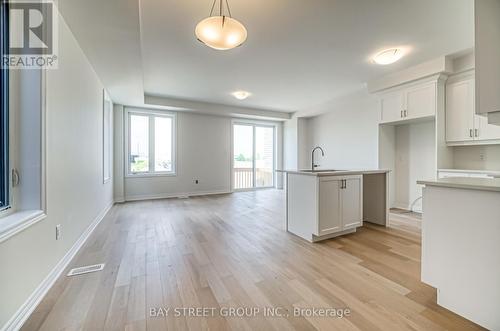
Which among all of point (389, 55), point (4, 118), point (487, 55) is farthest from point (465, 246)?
point (4, 118)

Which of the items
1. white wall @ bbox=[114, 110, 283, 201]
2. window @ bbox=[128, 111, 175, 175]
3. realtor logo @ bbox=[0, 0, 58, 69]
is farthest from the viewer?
window @ bbox=[128, 111, 175, 175]

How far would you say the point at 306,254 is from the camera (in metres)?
2.51

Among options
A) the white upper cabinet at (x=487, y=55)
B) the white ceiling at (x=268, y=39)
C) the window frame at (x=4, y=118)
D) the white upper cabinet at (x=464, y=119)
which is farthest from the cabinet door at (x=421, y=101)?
the window frame at (x=4, y=118)

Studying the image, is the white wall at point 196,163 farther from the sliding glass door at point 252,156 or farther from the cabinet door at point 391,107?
the cabinet door at point 391,107

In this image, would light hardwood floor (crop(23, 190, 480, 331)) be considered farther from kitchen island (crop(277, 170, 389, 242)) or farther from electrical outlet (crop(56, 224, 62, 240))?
electrical outlet (crop(56, 224, 62, 240))

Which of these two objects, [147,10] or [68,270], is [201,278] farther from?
[147,10]

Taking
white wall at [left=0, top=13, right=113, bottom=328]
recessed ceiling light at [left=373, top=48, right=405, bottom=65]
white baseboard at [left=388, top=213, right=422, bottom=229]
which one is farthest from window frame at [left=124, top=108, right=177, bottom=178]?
white baseboard at [left=388, top=213, right=422, bottom=229]

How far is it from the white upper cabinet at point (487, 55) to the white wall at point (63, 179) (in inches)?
125

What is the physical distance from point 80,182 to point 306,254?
118 inches

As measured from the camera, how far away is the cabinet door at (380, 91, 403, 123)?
4250 mm

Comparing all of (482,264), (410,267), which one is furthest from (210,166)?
(482,264)

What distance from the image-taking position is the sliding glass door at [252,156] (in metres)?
7.46

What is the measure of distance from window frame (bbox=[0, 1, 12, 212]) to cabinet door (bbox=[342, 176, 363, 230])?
341 centimetres

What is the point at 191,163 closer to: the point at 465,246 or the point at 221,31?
the point at 221,31
